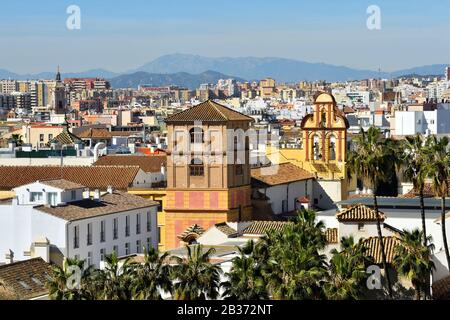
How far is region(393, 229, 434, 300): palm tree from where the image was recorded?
95.8ft

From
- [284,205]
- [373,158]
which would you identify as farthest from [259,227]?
[284,205]

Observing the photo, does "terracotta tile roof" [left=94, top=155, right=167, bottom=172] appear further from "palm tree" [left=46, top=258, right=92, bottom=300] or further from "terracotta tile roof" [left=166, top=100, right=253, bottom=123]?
"palm tree" [left=46, top=258, right=92, bottom=300]

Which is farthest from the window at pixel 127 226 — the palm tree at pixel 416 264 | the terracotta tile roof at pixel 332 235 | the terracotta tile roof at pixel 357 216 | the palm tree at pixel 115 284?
the palm tree at pixel 115 284

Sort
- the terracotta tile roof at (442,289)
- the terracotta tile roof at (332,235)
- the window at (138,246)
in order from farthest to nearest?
the window at (138,246) → the terracotta tile roof at (332,235) → the terracotta tile roof at (442,289)

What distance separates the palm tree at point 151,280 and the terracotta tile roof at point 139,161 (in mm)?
29265

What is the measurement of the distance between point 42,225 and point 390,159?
41.3ft

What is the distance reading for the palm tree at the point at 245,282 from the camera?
25.2m

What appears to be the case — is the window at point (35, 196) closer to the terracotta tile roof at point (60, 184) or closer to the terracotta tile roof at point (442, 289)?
the terracotta tile roof at point (60, 184)

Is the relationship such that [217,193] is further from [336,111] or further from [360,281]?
[360,281]

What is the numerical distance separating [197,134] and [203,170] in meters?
1.22

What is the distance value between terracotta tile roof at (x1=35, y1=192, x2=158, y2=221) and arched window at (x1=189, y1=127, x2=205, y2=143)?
2721mm

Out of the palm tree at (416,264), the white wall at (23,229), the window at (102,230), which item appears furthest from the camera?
the window at (102,230)

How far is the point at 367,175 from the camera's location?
109ft

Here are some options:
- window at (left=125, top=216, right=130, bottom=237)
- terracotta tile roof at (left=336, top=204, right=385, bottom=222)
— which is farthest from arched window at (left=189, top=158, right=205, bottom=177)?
terracotta tile roof at (left=336, top=204, right=385, bottom=222)
